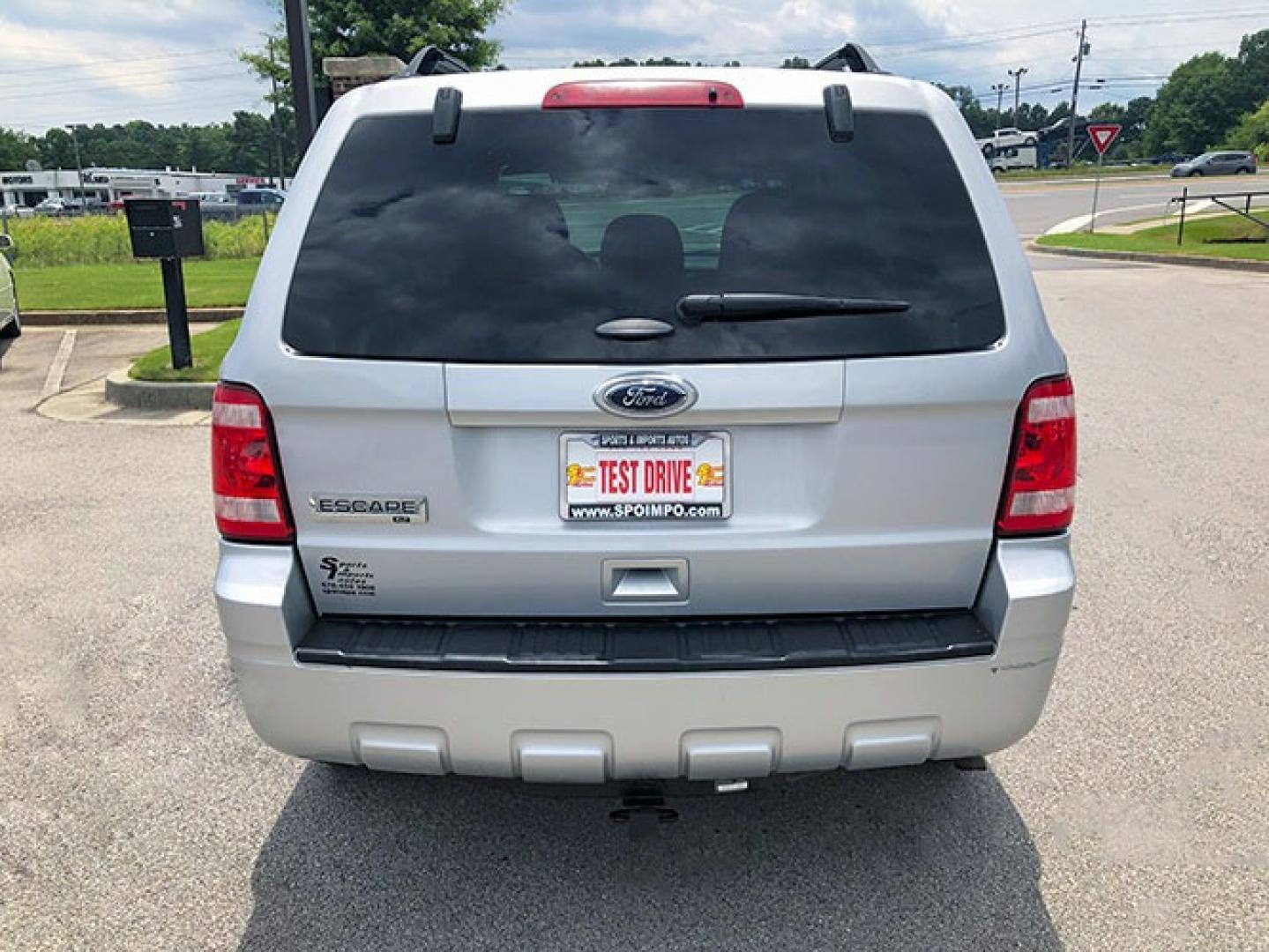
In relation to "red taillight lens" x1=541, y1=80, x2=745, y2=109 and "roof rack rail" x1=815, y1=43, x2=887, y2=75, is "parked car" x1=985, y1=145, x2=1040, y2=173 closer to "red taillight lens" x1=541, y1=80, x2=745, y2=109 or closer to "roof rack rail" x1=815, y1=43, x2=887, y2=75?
"roof rack rail" x1=815, y1=43, x2=887, y2=75

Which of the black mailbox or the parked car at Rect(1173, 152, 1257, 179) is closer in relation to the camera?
the black mailbox

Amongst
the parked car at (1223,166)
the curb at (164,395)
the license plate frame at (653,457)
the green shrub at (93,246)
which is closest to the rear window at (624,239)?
the license plate frame at (653,457)

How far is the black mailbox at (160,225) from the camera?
8.91 meters

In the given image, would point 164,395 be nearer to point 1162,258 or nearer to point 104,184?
point 1162,258

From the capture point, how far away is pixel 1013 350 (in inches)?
94.0

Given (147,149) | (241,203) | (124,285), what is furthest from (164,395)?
(147,149)

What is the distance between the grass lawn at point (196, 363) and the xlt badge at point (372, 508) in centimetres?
621

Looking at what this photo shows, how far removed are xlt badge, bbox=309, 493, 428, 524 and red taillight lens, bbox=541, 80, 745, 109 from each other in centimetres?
95

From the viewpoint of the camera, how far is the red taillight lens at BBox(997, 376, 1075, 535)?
2.42 m

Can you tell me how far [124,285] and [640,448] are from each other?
17.1m

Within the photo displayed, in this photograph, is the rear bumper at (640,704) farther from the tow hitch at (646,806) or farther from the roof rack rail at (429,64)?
the roof rack rail at (429,64)

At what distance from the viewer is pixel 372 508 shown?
2375 millimetres

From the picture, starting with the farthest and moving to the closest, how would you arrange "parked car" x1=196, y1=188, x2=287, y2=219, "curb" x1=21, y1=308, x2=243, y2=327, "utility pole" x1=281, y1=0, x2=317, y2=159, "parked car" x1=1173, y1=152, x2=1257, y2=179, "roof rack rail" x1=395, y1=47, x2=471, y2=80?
1. "parked car" x1=1173, y1=152, x2=1257, y2=179
2. "parked car" x1=196, y1=188, x2=287, y2=219
3. "curb" x1=21, y1=308, x2=243, y2=327
4. "utility pole" x1=281, y1=0, x2=317, y2=159
5. "roof rack rail" x1=395, y1=47, x2=471, y2=80

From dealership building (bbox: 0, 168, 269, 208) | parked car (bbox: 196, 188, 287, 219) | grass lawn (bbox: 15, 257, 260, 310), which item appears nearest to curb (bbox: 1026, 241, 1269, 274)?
grass lawn (bbox: 15, 257, 260, 310)
